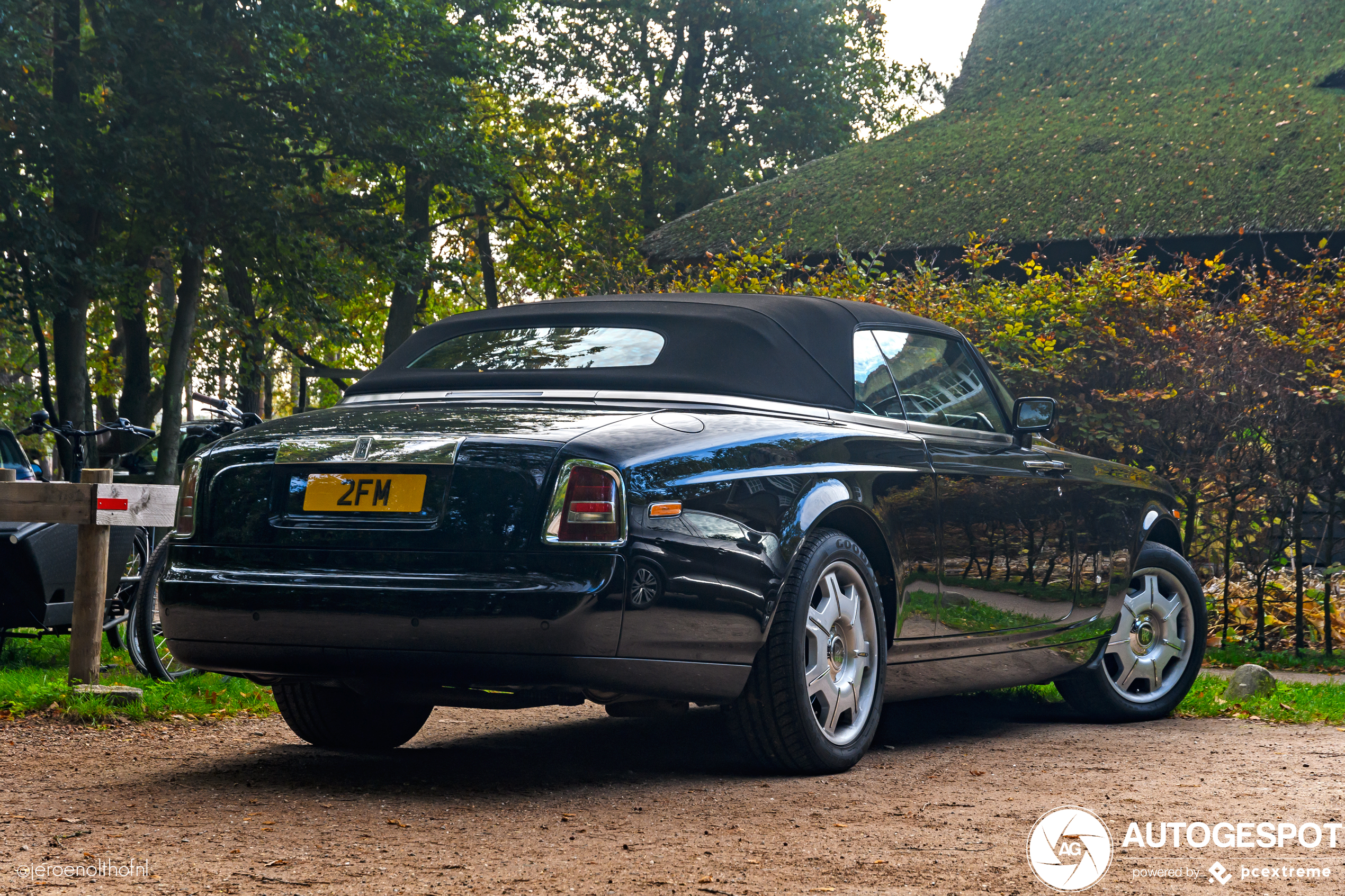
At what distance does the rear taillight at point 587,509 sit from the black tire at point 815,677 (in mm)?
679

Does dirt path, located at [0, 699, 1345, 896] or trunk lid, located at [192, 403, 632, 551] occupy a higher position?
trunk lid, located at [192, 403, 632, 551]

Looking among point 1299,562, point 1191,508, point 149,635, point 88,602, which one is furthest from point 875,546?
point 1299,562

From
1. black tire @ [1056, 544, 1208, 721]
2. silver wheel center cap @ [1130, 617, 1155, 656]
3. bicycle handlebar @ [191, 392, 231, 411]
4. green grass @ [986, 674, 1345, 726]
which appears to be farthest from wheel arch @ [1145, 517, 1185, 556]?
bicycle handlebar @ [191, 392, 231, 411]

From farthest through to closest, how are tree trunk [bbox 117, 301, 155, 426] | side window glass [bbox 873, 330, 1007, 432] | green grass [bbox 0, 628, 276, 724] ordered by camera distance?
tree trunk [bbox 117, 301, 155, 426] → green grass [bbox 0, 628, 276, 724] → side window glass [bbox 873, 330, 1007, 432]

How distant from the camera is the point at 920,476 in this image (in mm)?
5098

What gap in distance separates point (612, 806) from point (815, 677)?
795mm

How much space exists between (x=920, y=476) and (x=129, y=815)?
9.17ft

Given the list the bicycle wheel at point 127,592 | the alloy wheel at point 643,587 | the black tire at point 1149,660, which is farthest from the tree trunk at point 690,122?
the alloy wheel at point 643,587

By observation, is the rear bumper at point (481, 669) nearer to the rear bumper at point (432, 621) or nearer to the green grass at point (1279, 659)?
the rear bumper at point (432, 621)

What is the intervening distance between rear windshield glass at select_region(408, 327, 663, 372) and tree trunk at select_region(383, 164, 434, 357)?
17.2 meters

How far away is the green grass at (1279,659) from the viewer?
28.9 ft

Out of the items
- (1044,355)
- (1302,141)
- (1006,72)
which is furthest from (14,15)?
(1006,72)

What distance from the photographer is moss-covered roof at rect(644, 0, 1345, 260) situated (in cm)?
2064

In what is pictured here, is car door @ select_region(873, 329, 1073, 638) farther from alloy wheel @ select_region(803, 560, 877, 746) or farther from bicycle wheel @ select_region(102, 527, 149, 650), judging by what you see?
bicycle wheel @ select_region(102, 527, 149, 650)
